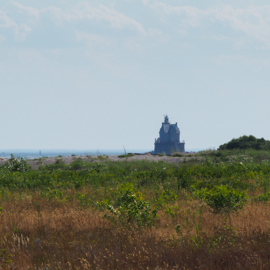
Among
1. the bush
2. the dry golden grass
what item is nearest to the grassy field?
the dry golden grass

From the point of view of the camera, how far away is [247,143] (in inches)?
1013

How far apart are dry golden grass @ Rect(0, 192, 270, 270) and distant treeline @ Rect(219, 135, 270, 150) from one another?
19654mm

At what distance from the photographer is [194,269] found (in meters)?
3.63

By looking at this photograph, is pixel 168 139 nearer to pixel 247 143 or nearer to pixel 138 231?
pixel 247 143

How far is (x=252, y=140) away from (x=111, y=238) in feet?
80.8

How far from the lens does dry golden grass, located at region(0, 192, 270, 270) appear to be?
12.4 ft

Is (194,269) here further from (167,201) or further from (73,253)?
(167,201)

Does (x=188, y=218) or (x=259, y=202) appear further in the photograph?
(x=259, y=202)

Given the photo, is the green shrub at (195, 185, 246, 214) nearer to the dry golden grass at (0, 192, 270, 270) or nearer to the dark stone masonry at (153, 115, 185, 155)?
the dry golden grass at (0, 192, 270, 270)

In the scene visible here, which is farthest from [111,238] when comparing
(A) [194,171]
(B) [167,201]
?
(A) [194,171]

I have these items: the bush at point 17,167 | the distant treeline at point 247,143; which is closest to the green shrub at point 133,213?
the bush at point 17,167

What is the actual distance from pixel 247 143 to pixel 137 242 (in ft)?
76.7

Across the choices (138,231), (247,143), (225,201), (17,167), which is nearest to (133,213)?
(138,231)

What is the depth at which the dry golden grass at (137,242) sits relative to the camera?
378 centimetres
